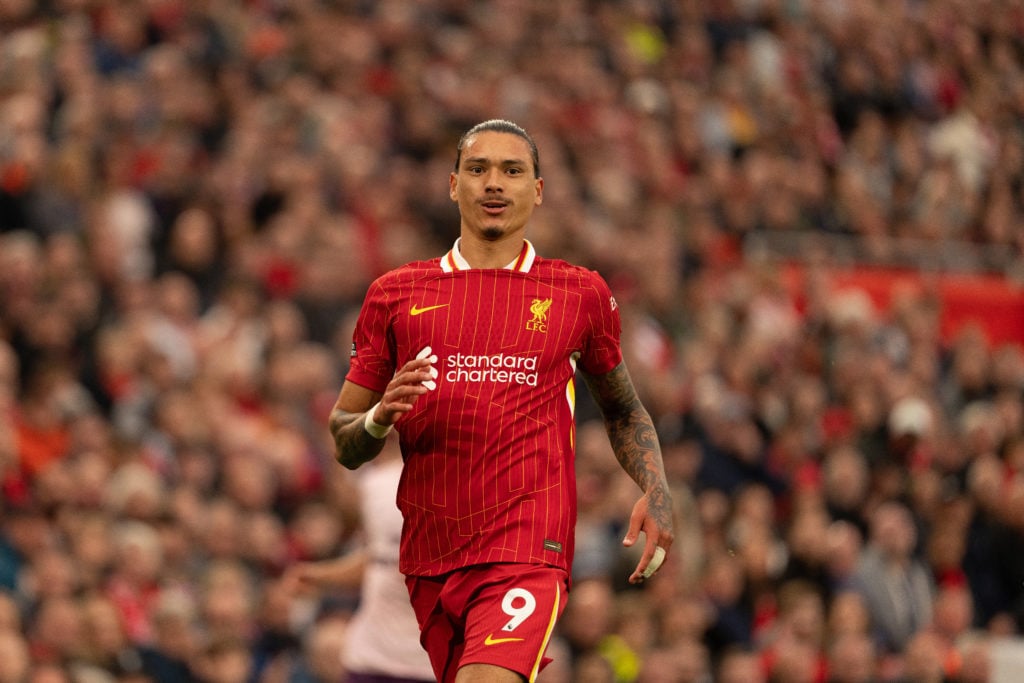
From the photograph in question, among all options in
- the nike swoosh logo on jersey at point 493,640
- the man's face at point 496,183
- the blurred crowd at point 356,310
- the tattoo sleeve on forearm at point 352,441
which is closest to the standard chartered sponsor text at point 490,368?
the tattoo sleeve on forearm at point 352,441

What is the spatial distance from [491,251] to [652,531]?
1.01 metres

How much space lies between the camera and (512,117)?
1551cm

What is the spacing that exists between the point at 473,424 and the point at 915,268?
1313cm

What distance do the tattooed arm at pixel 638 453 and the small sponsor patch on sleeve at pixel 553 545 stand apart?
0.24 metres

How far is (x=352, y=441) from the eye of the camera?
5316 mm

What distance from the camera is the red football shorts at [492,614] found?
5070 millimetres

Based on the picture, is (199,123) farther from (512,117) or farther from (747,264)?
(747,264)

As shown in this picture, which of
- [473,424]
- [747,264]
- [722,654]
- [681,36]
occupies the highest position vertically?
[681,36]

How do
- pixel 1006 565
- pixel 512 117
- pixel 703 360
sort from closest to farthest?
pixel 1006 565 < pixel 703 360 < pixel 512 117

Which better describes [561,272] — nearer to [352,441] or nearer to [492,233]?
[492,233]

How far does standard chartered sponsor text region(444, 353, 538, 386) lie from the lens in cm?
530

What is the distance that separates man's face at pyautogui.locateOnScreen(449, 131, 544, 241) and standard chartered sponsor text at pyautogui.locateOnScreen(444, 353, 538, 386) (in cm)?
40

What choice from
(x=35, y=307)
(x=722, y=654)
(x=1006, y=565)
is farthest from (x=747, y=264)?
(x=35, y=307)

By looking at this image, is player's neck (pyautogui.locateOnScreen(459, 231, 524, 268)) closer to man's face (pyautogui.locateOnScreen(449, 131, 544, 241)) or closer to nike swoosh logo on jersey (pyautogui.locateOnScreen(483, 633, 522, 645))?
man's face (pyautogui.locateOnScreen(449, 131, 544, 241))
